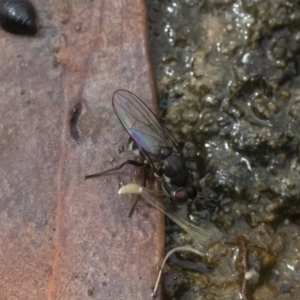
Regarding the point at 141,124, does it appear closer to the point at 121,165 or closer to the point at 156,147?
the point at 156,147

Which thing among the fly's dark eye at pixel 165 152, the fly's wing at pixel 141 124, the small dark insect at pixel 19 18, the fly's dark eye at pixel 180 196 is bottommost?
the fly's dark eye at pixel 180 196

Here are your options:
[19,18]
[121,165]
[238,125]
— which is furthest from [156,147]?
[19,18]

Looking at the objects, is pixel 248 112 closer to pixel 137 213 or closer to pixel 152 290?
pixel 137 213

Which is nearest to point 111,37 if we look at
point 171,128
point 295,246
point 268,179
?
point 171,128

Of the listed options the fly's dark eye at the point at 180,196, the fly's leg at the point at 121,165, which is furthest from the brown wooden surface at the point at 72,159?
the fly's dark eye at the point at 180,196

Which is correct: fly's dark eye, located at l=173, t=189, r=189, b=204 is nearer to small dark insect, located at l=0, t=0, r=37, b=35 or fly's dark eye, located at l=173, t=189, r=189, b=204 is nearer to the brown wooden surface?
the brown wooden surface

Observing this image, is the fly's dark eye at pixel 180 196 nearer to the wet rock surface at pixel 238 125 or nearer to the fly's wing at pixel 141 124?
the wet rock surface at pixel 238 125
